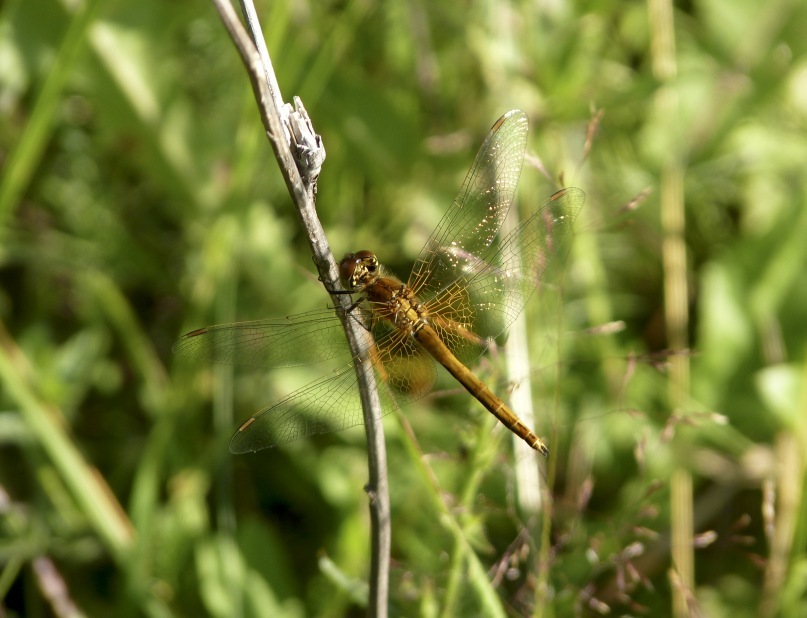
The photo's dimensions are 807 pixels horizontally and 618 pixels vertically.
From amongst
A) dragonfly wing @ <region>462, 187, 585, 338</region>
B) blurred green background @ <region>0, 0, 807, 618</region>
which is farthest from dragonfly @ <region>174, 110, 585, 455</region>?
blurred green background @ <region>0, 0, 807, 618</region>

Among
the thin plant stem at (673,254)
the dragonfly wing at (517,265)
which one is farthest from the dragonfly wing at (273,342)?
the thin plant stem at (673,254)

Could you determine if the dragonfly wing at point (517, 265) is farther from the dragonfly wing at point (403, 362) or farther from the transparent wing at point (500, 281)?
the dragonfly wing at point (403, 362)

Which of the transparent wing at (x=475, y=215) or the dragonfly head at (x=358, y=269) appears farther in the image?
the transparent wing at (x=475, y=215)

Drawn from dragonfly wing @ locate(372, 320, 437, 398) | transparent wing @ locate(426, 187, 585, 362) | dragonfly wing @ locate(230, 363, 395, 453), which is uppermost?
transparent wing @ locate(426, 187, 585, 362)

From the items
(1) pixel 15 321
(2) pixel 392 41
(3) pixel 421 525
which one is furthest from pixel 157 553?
(2) pixel 392 41

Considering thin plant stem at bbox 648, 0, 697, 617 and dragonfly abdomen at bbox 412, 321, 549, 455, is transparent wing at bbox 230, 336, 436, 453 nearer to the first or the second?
dragonfly abdomen at bbox 412, 321, 549, 455

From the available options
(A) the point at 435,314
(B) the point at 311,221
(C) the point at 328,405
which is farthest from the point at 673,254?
(B) the point at 311,221

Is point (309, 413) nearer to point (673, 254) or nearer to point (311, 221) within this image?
point (311, 221)

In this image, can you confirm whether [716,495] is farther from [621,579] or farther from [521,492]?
[621,579]
